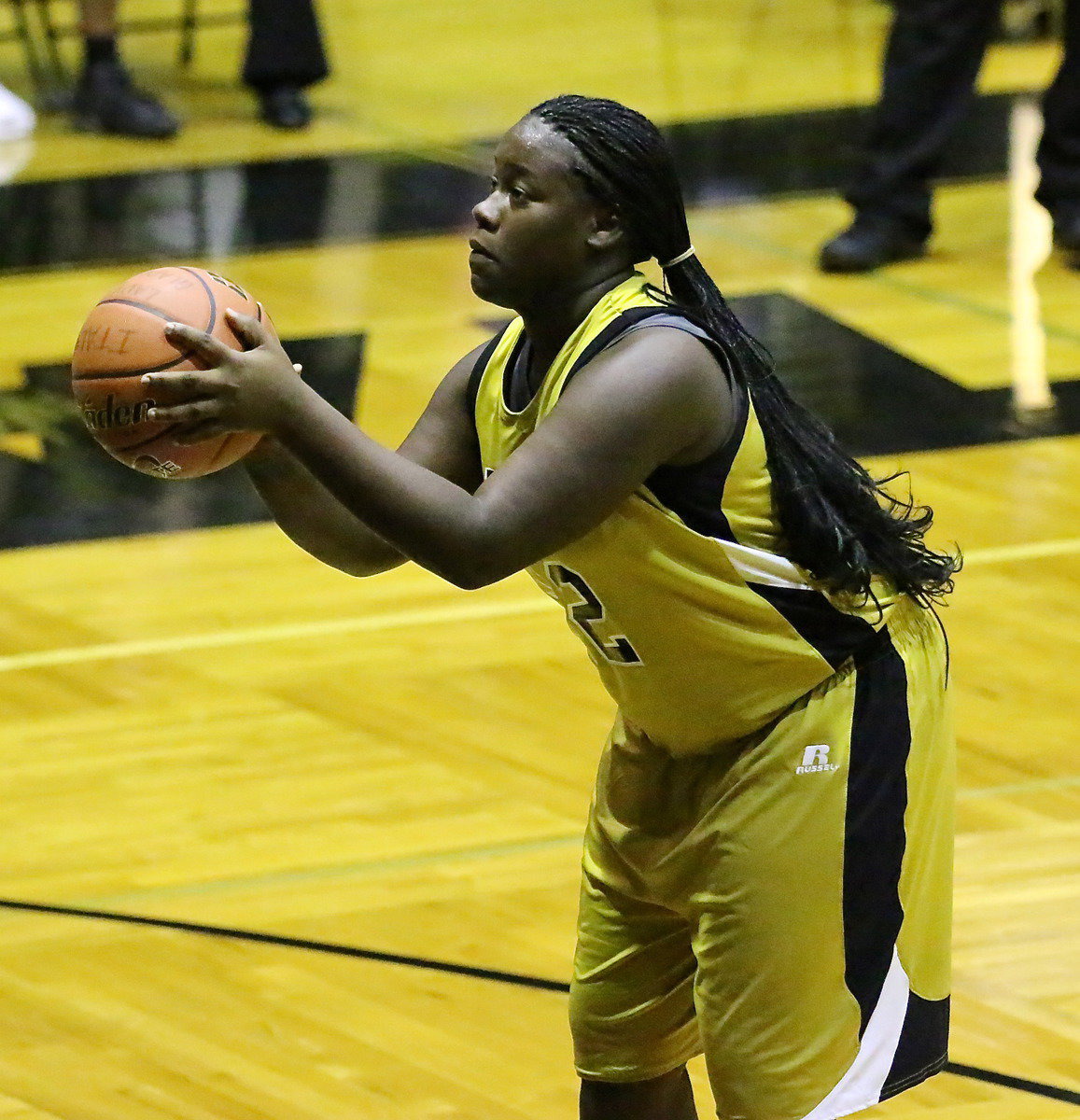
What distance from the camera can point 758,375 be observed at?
1.94 meters

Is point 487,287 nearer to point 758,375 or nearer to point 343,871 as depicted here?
point 758,375

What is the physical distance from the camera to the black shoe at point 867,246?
19.9ft

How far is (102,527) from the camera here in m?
4.50

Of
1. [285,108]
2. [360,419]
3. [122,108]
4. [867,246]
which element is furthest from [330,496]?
[285,108]

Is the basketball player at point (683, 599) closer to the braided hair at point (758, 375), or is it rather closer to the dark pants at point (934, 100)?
the braided hair at point (758, 375)

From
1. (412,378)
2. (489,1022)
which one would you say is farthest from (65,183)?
(489,1022)

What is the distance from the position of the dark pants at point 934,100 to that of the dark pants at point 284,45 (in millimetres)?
2764

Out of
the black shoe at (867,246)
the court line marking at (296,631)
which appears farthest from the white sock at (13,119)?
the court line marking at (296,631)

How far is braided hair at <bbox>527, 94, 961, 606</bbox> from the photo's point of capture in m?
1.87

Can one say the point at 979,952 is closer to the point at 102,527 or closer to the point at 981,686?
the point at 981,686

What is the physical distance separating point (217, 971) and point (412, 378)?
8.42 feet

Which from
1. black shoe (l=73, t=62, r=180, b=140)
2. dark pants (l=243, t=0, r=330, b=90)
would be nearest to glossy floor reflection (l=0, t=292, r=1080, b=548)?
black shoe (l=73, t=62, r=180, b=140)

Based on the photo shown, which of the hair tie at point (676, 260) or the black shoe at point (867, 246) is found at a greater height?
the hair tie at point (676, 260)

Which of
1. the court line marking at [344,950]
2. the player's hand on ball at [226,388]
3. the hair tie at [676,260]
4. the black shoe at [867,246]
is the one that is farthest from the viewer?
the black shoe at [867,246]
